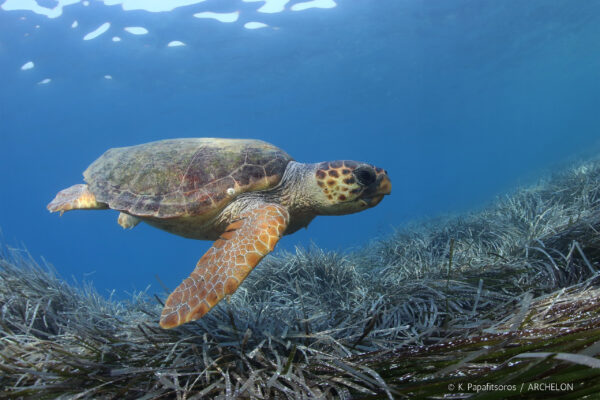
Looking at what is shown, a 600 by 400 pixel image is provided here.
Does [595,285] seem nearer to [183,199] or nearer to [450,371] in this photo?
[450,371]

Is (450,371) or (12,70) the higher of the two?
(12,70)

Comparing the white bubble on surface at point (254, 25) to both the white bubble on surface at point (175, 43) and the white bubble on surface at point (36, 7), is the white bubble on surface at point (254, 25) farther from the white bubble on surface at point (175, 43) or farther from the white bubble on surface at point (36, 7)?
the white bubble on surface at point (36, 7)

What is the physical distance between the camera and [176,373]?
5.05 feet

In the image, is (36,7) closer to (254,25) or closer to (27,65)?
(27,65)

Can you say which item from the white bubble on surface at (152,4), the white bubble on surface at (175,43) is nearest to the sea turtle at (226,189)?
the white bubble on surface at (152,4)

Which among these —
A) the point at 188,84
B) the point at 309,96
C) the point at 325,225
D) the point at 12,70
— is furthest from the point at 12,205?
the point at 325,225

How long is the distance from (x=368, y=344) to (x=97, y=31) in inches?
1007

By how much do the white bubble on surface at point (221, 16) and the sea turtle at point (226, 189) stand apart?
19880 millimetres

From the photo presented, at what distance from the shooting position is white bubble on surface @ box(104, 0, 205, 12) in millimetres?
16766

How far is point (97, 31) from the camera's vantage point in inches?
755

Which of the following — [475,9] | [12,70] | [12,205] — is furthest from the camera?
[12,205]

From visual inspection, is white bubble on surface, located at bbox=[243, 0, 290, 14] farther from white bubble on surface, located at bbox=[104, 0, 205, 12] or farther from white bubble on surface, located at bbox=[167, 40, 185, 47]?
white bubble on surface, located at bbox=[167, 40, 185, 47]

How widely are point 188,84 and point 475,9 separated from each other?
88.1 ft

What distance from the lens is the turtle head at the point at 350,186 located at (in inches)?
128
